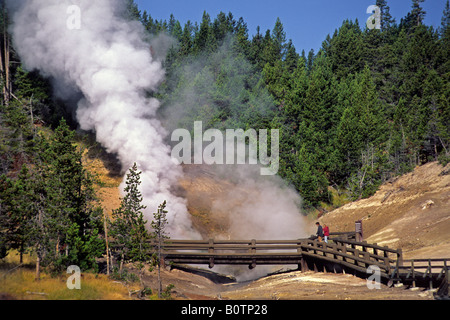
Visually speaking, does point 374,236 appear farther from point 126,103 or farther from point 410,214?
point 126,103

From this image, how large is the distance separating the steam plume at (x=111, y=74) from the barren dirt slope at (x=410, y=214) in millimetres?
15141

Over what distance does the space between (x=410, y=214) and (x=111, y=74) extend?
1128 inches

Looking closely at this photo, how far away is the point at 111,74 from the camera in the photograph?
45.3 m

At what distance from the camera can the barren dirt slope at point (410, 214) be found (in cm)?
3303

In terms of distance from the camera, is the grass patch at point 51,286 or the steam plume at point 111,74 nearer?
the grass patch at point 51,286

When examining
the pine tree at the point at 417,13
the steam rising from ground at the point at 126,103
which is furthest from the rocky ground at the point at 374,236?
the pine tree at the point at 417,13

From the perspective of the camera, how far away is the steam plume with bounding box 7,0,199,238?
43.1 m

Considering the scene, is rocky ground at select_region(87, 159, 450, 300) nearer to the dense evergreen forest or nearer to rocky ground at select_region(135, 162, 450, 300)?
rocky ground at select_region(135, 162, 450, 300)

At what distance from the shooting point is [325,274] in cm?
2738

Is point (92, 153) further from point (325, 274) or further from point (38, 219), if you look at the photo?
point (325, 274)

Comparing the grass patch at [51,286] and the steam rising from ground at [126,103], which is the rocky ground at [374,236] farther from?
the steam rising from ground at [126,103]

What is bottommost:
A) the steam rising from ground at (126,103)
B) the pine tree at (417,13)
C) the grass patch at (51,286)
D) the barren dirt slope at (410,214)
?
the grass patch at (51,286)

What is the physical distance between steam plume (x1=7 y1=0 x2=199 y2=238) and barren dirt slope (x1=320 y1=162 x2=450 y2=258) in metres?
15.1
